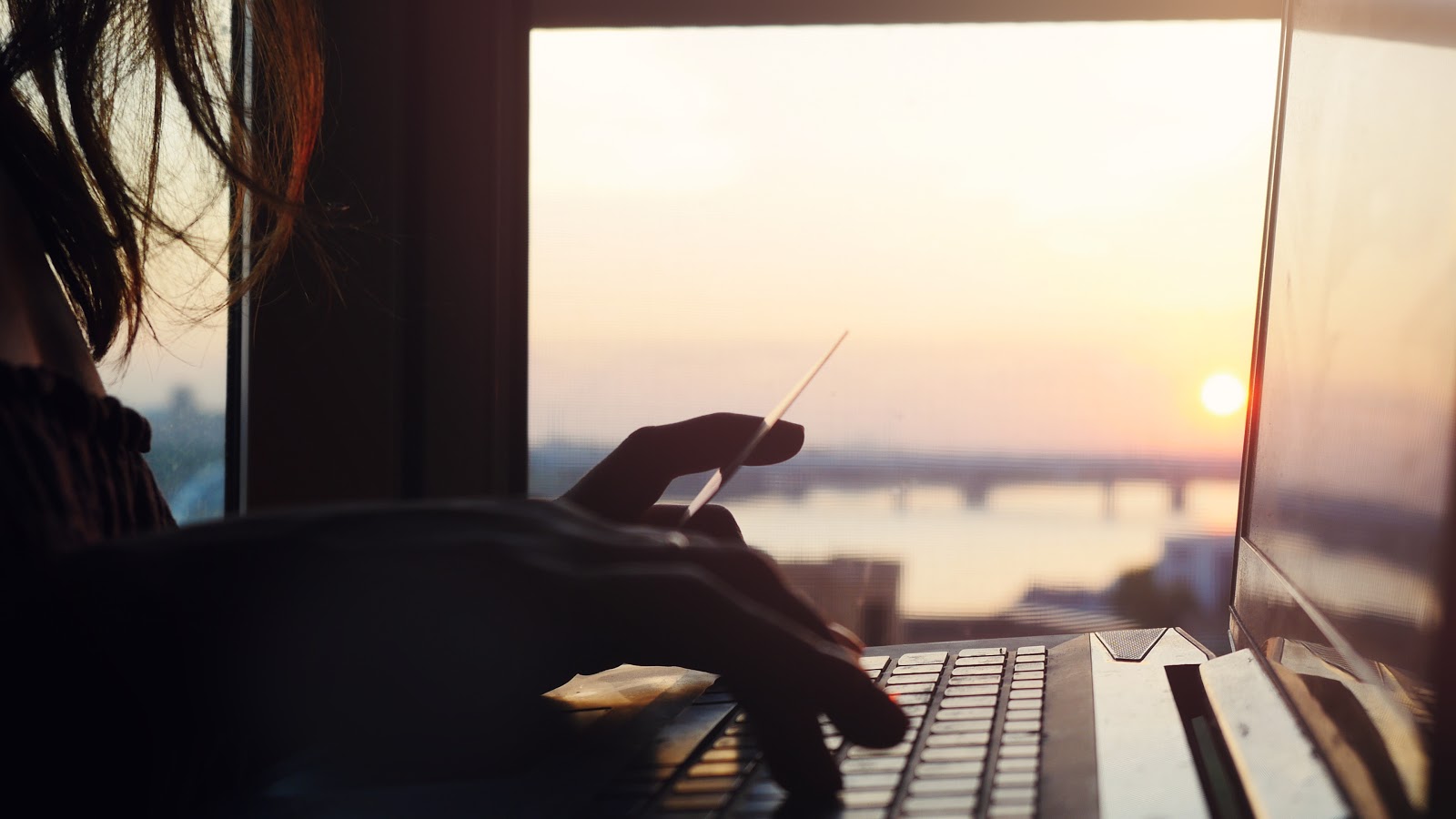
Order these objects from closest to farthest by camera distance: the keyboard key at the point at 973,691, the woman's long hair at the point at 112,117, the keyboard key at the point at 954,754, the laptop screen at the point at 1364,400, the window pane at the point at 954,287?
the laptop screen at the point at 1364,400, the keyboard key at the point at 954,754, the keyboard key at the point at 973,691, the woman's long hair at the point at 112,117, the window pane at the point at 954,287

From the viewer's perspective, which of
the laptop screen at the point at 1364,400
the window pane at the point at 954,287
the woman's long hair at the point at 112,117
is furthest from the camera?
the window pane at the point at 954,287

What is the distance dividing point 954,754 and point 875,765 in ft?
0.10

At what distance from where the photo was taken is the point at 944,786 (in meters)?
0.33

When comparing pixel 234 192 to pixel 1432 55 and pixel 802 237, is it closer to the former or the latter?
pixel 802 237

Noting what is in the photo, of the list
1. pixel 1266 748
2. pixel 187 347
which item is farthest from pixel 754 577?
pixel 187 347

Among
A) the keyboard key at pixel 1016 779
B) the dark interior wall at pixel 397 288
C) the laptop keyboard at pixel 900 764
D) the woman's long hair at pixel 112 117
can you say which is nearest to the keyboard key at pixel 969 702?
the laptop keyboard at pixel 900 764

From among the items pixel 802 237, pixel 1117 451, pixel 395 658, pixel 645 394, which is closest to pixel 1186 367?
pixel 1117 451

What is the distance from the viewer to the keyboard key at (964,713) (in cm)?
44

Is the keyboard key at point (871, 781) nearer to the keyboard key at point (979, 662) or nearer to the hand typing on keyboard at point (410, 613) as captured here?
the hand typing on keyboard at point (410, 613)

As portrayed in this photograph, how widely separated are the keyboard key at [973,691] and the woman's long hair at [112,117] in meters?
0.48

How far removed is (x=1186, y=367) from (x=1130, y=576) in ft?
0.64

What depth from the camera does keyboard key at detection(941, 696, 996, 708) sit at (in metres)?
0.46

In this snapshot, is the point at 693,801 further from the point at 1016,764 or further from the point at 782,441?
the point at 782,441

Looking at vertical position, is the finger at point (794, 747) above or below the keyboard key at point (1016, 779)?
above
